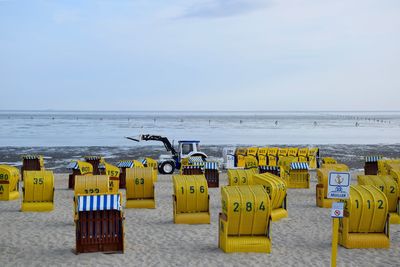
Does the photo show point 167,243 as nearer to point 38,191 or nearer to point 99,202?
point 99,202

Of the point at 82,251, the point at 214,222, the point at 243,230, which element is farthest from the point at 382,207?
the point at 82,251

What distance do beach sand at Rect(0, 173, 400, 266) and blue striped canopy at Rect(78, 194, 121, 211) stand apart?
1.09m

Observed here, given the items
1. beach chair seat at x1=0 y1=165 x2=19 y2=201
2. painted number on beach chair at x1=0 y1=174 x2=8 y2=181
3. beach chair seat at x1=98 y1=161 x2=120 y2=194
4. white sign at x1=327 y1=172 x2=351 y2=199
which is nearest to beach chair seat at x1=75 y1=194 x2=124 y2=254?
white sign at x1=327 y1=172 x2=351 y2=199

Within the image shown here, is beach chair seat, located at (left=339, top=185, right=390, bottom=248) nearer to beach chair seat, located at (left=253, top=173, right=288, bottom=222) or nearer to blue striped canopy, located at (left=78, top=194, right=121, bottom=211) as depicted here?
beach chair seat, located at (left=253, top=173, right=288, bottom=222)

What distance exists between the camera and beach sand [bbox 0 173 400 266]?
12633mm

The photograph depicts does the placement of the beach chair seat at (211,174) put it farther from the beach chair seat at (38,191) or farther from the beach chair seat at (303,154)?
the beach chair seat at (303,154)

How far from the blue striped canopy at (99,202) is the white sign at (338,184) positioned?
5381mm

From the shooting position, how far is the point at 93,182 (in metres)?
18.2

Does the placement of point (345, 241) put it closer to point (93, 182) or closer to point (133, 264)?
point (133, 264)

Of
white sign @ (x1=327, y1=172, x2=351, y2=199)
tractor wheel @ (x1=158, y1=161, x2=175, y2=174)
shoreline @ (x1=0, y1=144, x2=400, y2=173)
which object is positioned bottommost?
shoreline @ (x1=0, y1=144, x2=400, y2=173)

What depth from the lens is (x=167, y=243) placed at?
14414 millimetres

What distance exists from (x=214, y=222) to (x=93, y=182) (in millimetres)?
4197

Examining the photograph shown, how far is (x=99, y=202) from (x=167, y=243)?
87.0 inches

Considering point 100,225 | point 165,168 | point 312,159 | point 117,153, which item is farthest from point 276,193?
point 117,153
